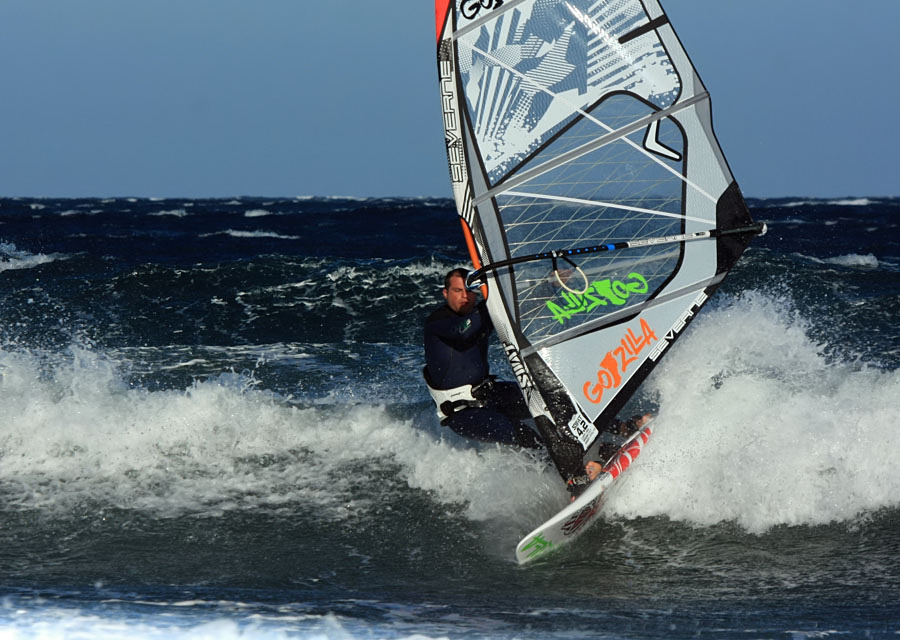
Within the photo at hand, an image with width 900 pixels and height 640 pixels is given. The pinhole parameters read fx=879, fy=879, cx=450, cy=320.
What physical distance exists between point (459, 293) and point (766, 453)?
1841 mm

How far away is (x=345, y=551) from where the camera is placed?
13.3 ft

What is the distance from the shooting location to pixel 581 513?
4004mm

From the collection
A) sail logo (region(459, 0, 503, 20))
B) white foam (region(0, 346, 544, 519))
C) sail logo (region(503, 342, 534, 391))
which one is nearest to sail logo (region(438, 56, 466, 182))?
sail logo (region(459, 0, 503, 20))

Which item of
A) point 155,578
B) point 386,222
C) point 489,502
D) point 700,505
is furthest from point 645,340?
point 386,222

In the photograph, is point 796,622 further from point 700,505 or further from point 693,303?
point 693,303

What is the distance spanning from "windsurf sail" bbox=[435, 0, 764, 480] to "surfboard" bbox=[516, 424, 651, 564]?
0.58ft

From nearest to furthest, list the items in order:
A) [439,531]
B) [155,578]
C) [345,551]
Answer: [155,578] → [345,551] → [439,531]

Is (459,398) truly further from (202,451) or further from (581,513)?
(202,451)

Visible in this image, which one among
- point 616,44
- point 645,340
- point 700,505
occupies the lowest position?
point 700,505

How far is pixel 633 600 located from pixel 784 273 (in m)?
9.30

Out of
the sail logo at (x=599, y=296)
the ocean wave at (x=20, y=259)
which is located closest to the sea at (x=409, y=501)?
the sail logo at (x=599, y=296)

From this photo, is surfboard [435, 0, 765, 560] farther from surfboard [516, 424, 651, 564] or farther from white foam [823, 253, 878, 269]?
Answer: white foam [823, 253, 878, 269]

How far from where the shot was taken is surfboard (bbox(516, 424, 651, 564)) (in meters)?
3.79

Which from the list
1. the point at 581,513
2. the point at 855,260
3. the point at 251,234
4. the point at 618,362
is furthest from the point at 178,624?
the point at 251,234
